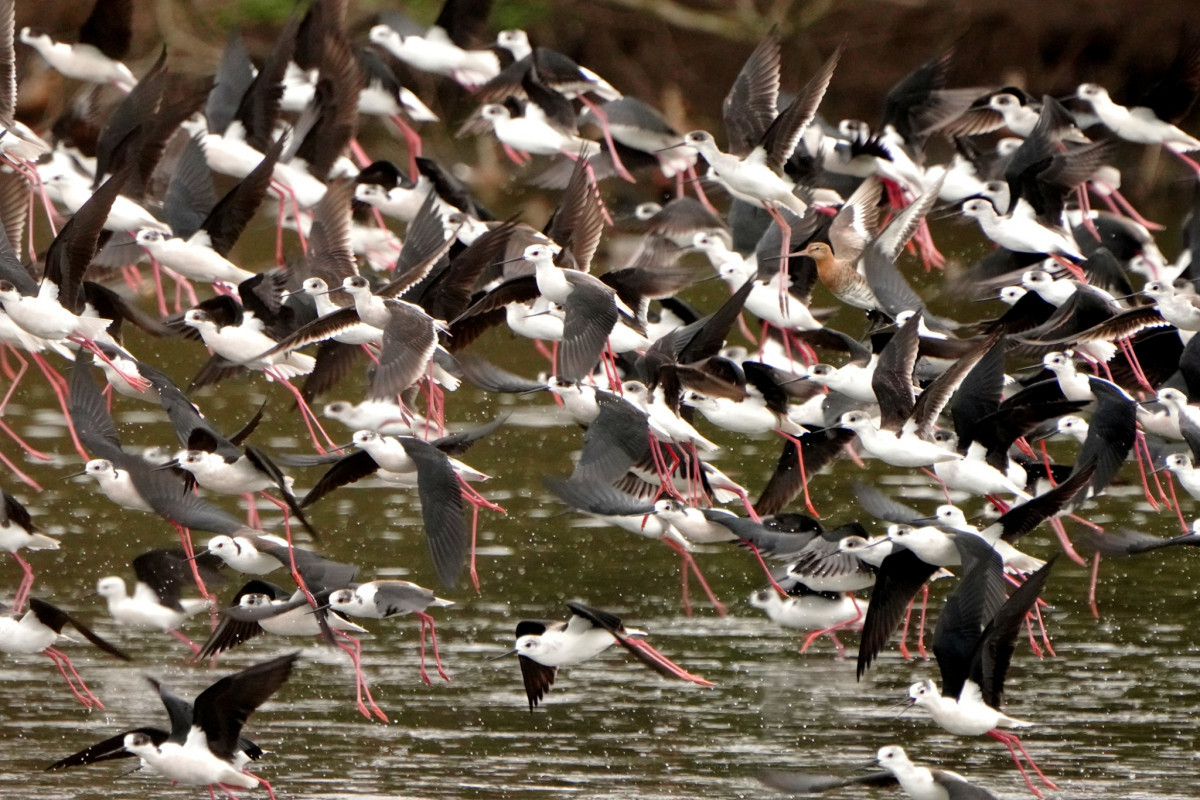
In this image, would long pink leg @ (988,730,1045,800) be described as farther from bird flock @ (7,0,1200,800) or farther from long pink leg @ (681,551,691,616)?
long pink leg @ (681,551,691,616)

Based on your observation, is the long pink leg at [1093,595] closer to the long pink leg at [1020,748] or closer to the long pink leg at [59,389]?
the long pink leg at [1020,748]

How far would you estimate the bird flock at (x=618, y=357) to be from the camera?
22.1 feet

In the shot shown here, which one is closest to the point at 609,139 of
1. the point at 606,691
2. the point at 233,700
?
the point at 606,691

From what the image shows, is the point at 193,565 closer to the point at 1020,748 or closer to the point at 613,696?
the point at 613,696

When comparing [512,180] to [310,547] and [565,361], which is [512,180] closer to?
[310,547]

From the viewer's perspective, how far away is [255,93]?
9.68 meters

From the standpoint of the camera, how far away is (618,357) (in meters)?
8.59

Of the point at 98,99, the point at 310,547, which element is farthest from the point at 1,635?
the point at 98,99

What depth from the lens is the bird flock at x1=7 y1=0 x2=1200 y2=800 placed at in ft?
22.1

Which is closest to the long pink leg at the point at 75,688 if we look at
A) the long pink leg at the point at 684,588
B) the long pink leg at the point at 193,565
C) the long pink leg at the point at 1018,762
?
the long pink leg at the point at 193,565

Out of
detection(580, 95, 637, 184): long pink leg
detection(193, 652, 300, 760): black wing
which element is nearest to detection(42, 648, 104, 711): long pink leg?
detection(193, 652, 300, 760): black wing

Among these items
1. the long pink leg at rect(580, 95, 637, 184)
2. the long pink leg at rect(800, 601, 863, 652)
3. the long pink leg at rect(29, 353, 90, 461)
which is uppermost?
the long pink leg at rect(580, 95, 637, 184)

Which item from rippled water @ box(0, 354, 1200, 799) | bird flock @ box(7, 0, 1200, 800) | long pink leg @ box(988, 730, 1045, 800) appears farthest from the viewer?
bird flock @ box(7, 0, 1200, 800)

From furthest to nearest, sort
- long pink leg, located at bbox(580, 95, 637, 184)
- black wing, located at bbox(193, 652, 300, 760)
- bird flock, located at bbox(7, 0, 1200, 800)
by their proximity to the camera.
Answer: long pink leg, located at bbox(580, 95, 637, 184) < bird flock, located at bbox(7, 0, 1200, 800) < black wing, located at bbox(193, 652, 300, 760)
